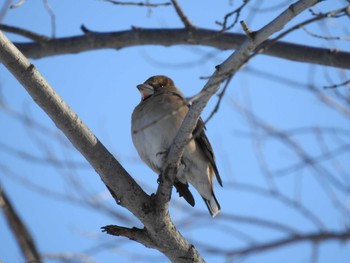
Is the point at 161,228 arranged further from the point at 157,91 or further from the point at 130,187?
the point at 157,91

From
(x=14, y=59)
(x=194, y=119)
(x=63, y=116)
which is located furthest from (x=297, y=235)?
(x=14, y=59)

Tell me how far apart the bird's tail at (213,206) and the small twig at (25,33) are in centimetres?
244

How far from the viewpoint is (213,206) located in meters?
5.57

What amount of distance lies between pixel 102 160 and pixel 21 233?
1513 millimetres

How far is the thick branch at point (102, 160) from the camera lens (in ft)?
11.9

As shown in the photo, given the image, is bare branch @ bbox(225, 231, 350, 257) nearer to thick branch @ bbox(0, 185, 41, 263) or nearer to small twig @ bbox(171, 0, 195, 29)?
thick branch @ bbox(0, 185, 41, 263)

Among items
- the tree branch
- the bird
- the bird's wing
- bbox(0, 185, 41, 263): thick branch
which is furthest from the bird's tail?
bbox(0, 185, 41, 263): thick branch

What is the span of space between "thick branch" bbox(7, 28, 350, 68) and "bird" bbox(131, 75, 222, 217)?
0.60m

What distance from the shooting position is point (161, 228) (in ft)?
13.5

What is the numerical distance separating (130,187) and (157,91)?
2123 mm

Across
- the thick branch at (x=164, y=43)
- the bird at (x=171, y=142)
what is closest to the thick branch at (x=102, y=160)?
the bird at (x=171, y=142)

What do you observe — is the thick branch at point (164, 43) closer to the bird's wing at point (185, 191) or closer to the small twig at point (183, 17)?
the small twig at point (183, 17)

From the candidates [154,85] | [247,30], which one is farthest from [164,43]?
[247,30]

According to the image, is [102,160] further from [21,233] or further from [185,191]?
[185,191]
